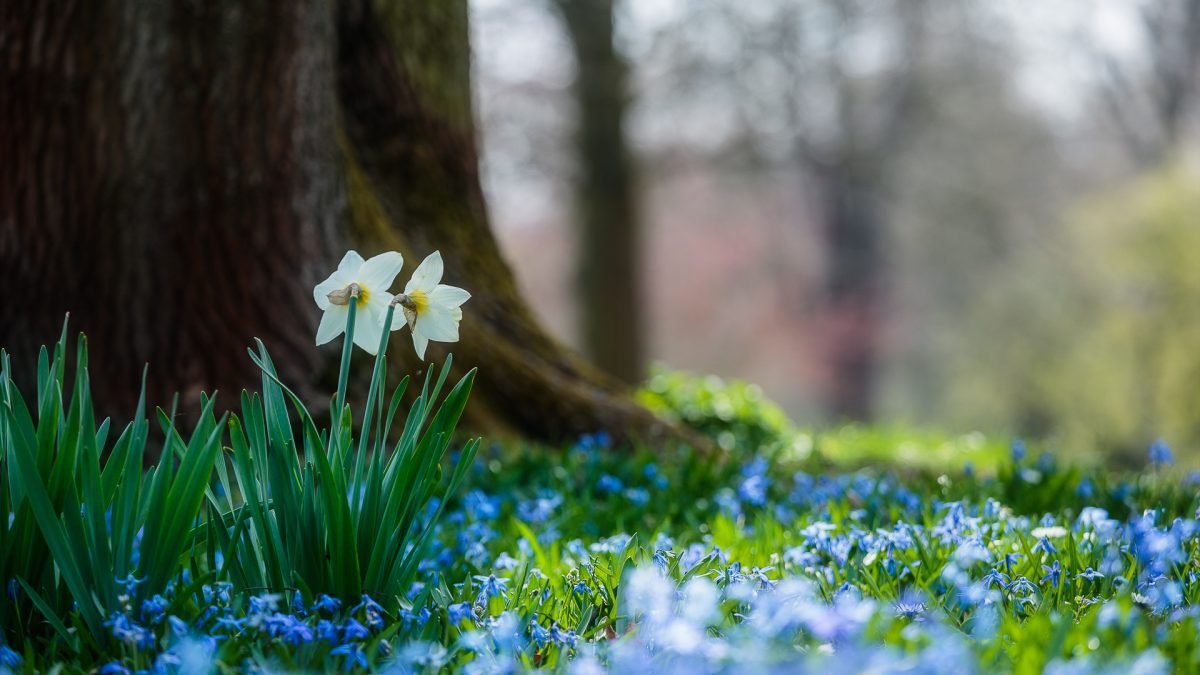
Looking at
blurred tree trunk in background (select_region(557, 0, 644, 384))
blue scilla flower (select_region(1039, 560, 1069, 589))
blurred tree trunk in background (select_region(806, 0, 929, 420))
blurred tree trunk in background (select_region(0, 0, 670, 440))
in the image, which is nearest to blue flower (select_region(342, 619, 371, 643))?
blue scilla flower (select_region(1039, 560, 1069, 589))

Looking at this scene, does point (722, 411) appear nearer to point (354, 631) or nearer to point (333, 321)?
point (333, 321)

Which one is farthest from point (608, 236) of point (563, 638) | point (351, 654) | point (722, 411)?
point (351, 654)

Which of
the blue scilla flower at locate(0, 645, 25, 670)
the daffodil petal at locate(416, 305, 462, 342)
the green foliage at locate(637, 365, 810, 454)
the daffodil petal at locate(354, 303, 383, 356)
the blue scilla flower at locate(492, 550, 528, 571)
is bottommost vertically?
the blue scilla flower at locate(0, 645, 25, 670)

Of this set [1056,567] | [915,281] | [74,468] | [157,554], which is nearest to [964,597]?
[1056,567]

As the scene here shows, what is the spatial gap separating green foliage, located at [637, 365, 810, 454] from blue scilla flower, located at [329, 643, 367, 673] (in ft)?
13.2

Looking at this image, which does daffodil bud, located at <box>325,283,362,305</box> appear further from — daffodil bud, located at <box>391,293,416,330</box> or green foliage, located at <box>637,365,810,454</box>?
green foliage, located at <box>637,365,810,454</box>

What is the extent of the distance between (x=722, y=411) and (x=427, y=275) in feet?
14.8

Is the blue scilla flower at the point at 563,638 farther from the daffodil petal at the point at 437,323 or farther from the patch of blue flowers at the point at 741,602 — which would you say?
the daffodil petal at the point at 437,323

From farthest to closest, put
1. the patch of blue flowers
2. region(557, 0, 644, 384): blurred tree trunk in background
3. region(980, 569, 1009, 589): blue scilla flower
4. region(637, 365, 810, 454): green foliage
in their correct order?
region(557, 0, 644, 384): blurred tree trunk in background < region(637, 365, 810, 454): green foliage < region(980, 569, 1009, 589): blue scilla flower < the patch of blue flowers

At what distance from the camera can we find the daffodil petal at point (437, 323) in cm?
180

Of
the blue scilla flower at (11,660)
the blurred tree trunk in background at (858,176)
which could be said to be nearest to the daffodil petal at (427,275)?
the blue scilla flower at (11,660)

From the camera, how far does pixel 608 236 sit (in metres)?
10.0

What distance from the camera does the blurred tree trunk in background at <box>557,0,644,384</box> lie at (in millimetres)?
9906

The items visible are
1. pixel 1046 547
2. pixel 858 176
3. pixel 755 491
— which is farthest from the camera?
pixel 858 176
